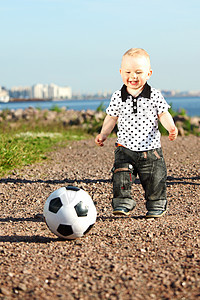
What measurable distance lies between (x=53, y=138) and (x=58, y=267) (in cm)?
941

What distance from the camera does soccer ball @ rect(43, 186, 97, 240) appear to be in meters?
3.97

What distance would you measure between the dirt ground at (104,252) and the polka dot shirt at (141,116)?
91cm

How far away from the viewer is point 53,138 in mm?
12555

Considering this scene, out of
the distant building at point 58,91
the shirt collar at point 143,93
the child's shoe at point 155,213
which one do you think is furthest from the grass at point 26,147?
the distant building at point 58,91

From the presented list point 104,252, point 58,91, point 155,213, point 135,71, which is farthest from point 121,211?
point 58,91

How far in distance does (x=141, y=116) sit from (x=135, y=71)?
50cm

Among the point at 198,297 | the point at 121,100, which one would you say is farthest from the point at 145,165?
the point at 198,297

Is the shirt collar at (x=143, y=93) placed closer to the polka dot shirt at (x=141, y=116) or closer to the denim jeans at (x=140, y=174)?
the polka dot shirt at (x=141, y=116)

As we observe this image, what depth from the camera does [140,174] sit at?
4680mm

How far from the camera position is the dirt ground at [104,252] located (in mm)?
2904

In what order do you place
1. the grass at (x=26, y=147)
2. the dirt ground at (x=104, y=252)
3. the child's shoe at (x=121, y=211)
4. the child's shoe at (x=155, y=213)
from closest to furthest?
the dirt ground at (x=104, y=252), the child's shoe at (x=121, y=211), the child's shoe at (x=155, y=213), the grass at (x=26, y=147)

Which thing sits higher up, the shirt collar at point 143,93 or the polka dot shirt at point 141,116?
the shirt collar at point 143,93

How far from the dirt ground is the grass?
4.59 feet

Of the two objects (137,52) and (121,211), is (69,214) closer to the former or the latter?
(121,211)
